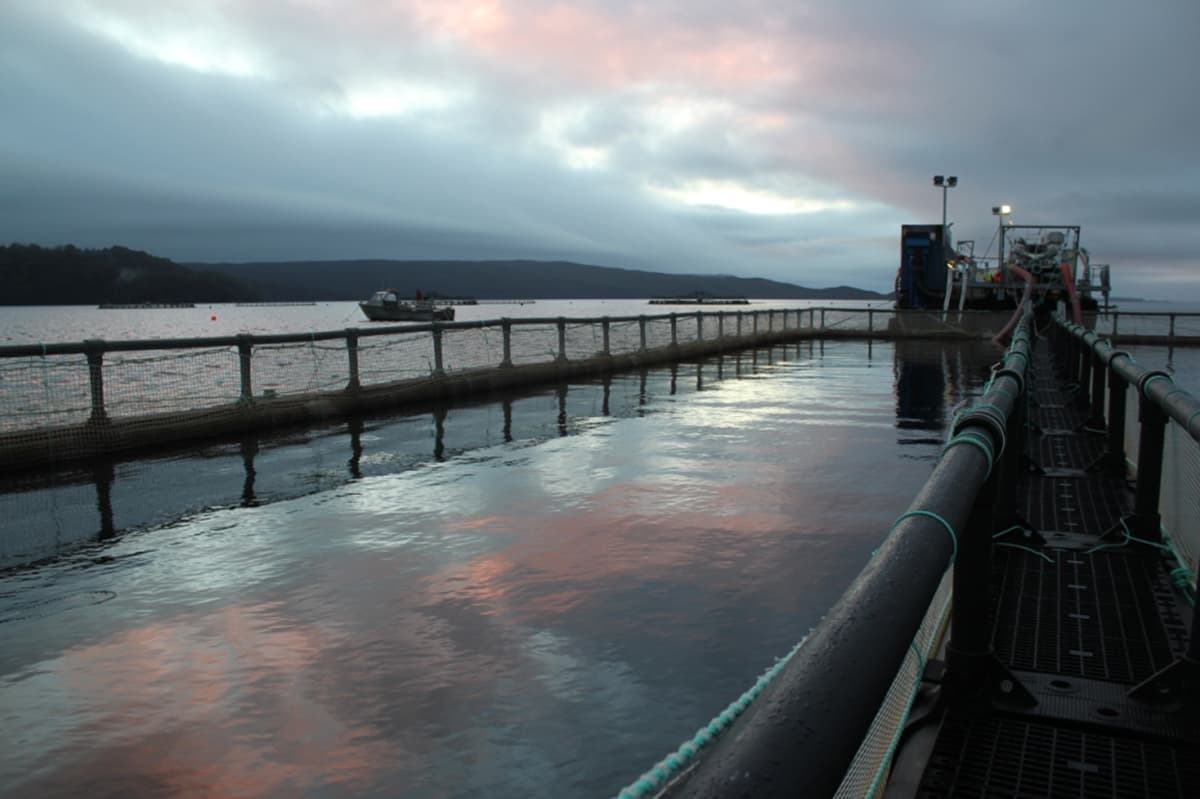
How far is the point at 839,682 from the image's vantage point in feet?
4.17

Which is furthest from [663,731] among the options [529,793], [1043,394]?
[1043,394]

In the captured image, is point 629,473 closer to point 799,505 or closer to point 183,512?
point 799,505

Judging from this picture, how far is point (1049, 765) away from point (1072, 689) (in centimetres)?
60

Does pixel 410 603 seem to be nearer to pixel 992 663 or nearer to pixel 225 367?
pixel 992 663

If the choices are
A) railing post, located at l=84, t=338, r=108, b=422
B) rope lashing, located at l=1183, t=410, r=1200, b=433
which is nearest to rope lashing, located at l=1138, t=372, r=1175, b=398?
rope lashing, located at l=1183, t=410, r=1200, b=433

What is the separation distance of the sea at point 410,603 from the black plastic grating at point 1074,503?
1170 mm

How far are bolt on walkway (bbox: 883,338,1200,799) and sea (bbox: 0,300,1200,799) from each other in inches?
45.3

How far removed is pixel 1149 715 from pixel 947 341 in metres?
37.5

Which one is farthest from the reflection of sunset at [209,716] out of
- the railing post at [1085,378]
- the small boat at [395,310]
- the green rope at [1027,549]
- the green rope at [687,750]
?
the small boat at [395,310]

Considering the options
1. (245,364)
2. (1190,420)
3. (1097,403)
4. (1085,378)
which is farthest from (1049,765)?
(245,364)

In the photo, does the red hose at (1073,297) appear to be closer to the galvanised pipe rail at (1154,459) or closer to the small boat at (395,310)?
the galvanised pipe rail at (1154,459)

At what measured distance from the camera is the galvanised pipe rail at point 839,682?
43.7 inches

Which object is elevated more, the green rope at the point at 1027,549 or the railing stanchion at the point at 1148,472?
the railing stanchion at the point at 1148,472

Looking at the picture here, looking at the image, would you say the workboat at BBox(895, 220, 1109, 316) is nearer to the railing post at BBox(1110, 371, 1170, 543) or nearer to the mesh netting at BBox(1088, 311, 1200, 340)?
the mesh netting at BBox(1088, 311, 1200, 340)
